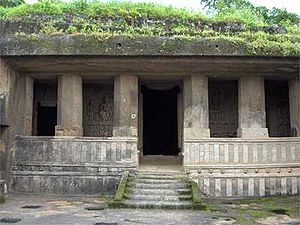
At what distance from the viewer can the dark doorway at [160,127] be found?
16.5 m

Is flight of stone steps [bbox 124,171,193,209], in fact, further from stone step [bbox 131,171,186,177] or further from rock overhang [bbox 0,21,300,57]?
rock overhang [bbox 0,21,300,57]

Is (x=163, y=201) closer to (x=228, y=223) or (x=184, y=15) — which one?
(x=228, y=223)

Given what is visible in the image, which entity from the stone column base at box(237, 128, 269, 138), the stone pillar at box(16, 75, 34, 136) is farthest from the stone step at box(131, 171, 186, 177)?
the stone pillar at box(16, 75, 34, 136)

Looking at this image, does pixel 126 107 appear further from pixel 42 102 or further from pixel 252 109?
pixel 42 102

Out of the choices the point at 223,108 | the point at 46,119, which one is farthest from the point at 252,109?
the point at 46,119

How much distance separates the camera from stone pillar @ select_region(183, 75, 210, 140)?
39.2 ft

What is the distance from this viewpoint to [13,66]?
465 inches

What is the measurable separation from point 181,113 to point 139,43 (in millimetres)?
3334

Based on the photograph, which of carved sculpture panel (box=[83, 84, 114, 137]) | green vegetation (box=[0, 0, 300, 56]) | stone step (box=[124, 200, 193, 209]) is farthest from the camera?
carved sculpture panel (box=[83, 84, 114, 137])

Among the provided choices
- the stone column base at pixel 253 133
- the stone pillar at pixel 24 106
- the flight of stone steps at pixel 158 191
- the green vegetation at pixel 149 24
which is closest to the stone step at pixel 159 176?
the flight of stone steps at pixel 158 191

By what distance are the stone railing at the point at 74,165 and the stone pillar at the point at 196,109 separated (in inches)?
66.9

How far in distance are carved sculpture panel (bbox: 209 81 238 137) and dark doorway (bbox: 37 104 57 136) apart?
5.61m

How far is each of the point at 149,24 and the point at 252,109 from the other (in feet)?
13.1

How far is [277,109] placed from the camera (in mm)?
14352
